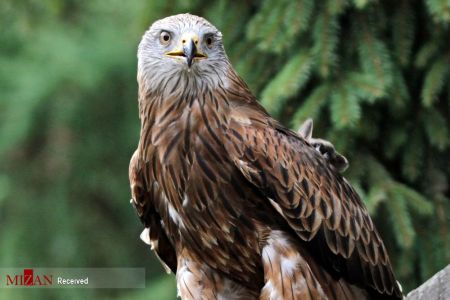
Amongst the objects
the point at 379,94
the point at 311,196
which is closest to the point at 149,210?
the point at 311,196

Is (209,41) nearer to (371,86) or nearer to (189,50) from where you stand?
(189,50)

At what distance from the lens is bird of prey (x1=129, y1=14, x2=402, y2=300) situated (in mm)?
5332

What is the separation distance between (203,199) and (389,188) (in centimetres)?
154

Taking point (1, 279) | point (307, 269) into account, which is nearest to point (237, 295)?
point (307, 269)

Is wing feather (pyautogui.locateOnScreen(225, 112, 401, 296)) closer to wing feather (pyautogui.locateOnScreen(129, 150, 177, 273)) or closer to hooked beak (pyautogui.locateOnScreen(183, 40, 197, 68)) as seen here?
hooked beak (pyautogui.locateOnScreen(183, 40, 197, 68))

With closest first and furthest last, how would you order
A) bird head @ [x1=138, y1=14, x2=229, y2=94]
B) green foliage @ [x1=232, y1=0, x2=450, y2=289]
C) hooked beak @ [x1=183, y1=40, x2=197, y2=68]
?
hooked beak @ [x1=183, y1=40, x2=197, y2=68] → bird head @ [x1=138, y1=14, x2=229, y2=94] → green foliage @ [x1=232, y1=0, x2=450, y2=289]

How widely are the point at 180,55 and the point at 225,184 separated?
0.68m

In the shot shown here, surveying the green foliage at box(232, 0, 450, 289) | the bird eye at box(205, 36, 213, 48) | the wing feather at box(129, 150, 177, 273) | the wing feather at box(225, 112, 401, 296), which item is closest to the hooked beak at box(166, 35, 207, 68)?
the bird eye at box(205, 36, 213, 48)

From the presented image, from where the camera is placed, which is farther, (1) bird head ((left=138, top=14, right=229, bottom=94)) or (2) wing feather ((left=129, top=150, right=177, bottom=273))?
(2) wing feather ((left=129, top=150, right=177, bottom=273))

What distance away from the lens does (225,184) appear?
534 cm

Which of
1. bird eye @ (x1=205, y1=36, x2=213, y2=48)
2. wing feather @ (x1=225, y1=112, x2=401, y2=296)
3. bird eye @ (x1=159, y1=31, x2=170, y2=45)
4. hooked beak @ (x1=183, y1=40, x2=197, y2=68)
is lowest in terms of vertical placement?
wing feather @ (x1=225, y1=112, x2=401, y2=296)

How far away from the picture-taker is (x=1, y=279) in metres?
9.32

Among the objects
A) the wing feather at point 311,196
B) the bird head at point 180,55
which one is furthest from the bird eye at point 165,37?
the wing feather at point 311,196

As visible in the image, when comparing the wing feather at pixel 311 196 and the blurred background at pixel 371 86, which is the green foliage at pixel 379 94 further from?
the wing feather at pixel 311 196
